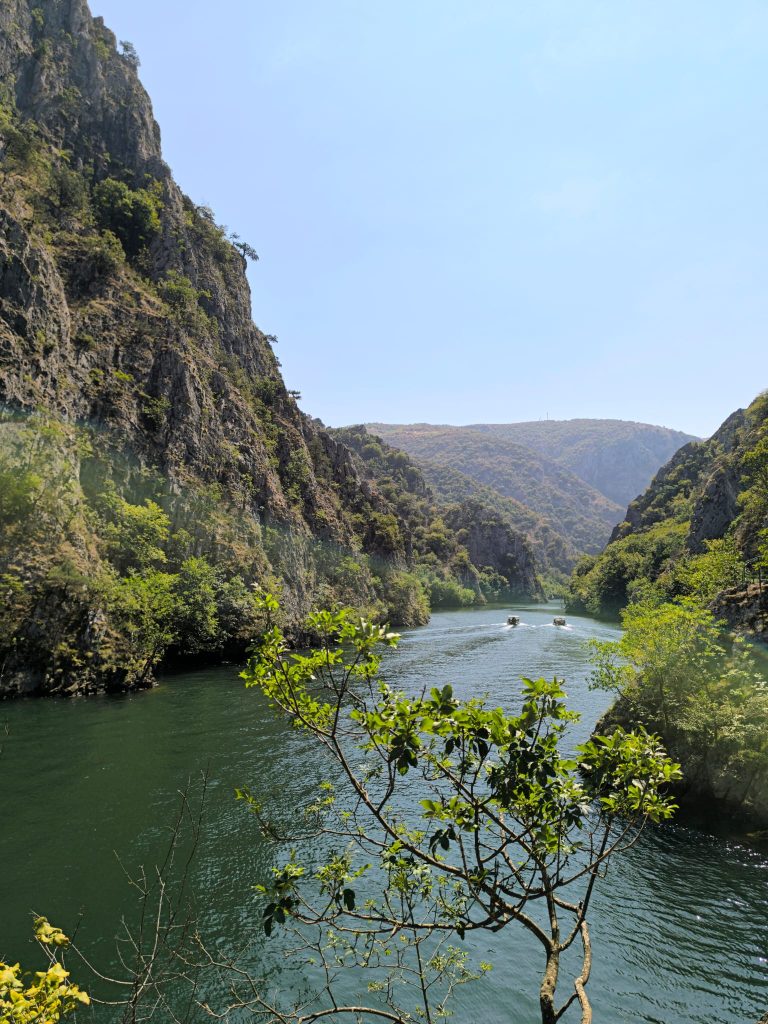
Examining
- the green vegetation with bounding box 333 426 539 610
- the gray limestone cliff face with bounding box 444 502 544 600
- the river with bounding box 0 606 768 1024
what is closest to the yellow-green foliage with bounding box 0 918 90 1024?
the river with bounding box 0 606 768 1024

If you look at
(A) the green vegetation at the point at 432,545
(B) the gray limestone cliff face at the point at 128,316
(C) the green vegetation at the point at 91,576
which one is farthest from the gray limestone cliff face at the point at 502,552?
(C) the green vegetation at the point at 91,576

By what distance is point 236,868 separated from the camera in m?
16.2

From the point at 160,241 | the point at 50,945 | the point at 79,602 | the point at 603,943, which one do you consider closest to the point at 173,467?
the point at 79,602

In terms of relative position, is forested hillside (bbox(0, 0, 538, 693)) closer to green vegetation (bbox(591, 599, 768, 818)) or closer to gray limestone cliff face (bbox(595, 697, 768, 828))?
green vegetation (bbox(591, 599, 768, 818))

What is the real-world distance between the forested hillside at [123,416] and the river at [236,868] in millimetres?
8986

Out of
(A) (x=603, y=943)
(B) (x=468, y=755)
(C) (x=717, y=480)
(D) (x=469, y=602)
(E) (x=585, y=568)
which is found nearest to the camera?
(B) (x=468, y=755)

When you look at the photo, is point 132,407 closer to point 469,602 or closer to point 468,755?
point 468,755

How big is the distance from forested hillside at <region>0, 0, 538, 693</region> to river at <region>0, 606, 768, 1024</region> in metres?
8.99

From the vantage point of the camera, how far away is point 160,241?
69875 millimetres

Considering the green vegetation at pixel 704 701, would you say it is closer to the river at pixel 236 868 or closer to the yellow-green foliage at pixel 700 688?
the yellow-green foliage at pixel 700 688

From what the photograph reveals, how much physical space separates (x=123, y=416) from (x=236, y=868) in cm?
4493

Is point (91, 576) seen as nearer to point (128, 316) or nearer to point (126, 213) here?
point (128, 316)

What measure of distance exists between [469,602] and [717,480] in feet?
249

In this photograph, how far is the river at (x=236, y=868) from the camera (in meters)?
12.1
